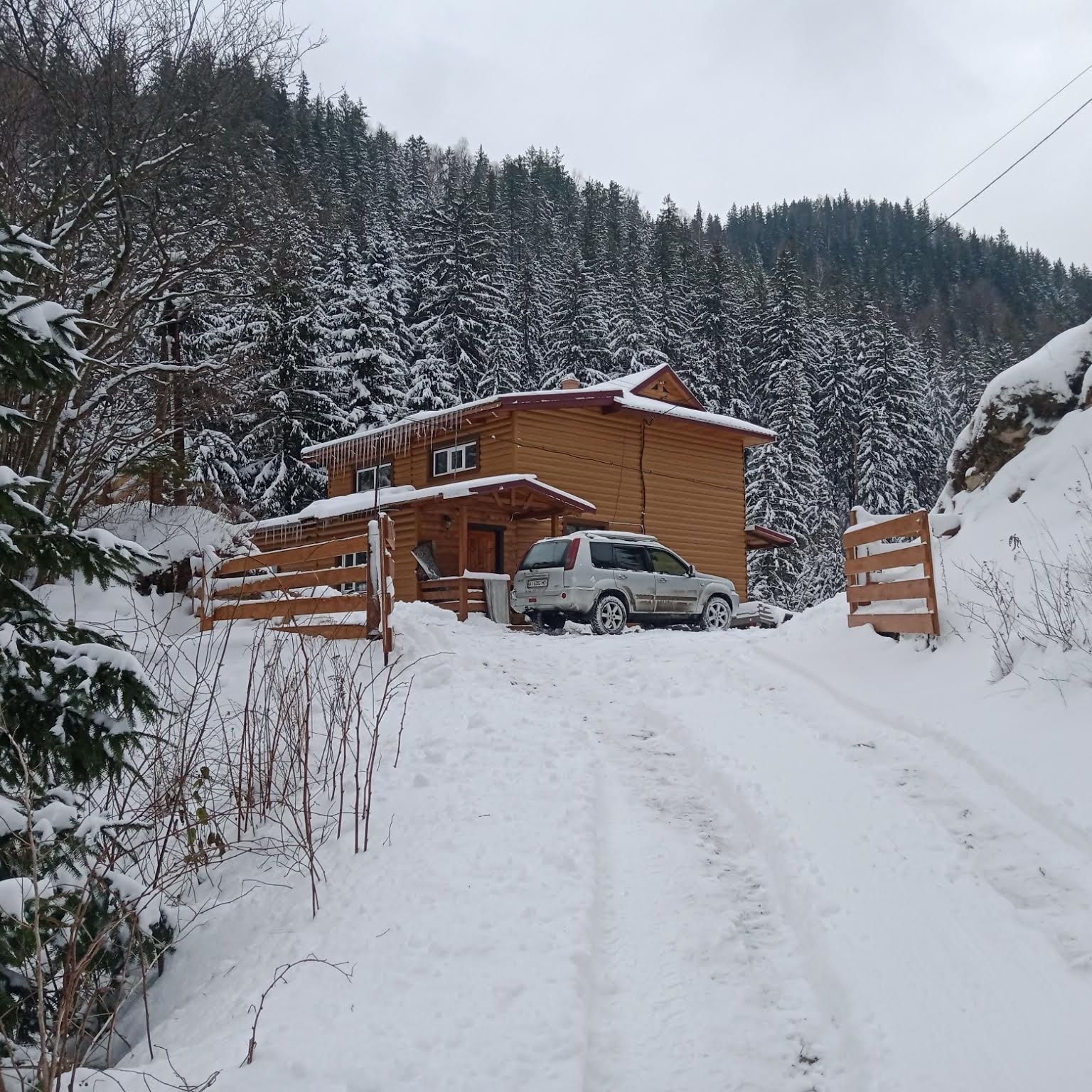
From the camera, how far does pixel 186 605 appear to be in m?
12.4

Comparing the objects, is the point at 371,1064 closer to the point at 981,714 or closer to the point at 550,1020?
the point at 550,1020

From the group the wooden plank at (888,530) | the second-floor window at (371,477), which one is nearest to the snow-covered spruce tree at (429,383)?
the second-floor window at (371,477)

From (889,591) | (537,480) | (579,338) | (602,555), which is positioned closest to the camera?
(889,591)

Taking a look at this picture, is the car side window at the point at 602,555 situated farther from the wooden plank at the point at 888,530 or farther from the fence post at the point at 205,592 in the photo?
the fence post at the point at 205,592

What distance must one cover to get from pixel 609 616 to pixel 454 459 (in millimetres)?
10213

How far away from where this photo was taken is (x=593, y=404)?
2358 centimetres

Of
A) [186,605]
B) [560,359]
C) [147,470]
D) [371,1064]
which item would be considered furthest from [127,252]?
[560,359]

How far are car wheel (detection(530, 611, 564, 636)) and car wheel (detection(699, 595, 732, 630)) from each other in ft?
10.5

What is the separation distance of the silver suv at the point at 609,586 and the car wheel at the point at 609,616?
14 mm

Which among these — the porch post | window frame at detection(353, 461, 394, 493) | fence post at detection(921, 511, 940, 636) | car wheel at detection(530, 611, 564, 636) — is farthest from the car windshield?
window frame at detection(353, 461, 394, 493)

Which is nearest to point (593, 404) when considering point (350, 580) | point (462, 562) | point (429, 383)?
point (462, 562)

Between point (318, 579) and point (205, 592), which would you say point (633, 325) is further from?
point (318, 579)

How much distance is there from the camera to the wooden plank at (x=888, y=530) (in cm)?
814

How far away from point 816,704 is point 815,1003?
15.4 feet
